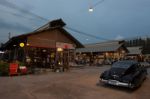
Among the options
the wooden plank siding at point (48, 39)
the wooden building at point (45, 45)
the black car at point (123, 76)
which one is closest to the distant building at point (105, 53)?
the wooden building at point (45, 45)

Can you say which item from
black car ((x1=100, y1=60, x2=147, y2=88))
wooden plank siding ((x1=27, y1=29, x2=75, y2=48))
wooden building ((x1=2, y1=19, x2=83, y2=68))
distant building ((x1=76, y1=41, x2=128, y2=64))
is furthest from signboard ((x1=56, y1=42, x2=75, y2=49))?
distant building ((x1=76, y1=41, x2=128, y2=64))

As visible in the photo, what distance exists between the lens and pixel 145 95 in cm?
923

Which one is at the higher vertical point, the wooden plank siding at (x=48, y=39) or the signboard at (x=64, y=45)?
the wooden plank siding at (x=48, y=39)

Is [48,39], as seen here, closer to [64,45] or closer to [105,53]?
[64,45]

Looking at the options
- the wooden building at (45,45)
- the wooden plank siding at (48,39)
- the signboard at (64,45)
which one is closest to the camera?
the wooden plank siding at (48,39)

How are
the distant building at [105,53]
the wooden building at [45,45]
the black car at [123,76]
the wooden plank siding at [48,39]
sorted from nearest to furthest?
the black car at [123,76], the wooden plank siding at [48,39], the wooden building at [45,45], the distant building at [105,53]

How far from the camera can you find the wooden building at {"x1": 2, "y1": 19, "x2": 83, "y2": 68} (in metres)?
19.2

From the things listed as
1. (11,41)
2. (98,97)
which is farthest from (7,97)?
(11,41)

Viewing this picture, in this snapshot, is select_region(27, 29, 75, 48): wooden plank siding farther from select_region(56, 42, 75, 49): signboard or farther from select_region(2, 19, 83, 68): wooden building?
select_region(56, 42, 75, 49): signboard

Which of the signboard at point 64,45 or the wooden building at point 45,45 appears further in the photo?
the signboard at point 64,45

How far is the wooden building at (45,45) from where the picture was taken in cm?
1923

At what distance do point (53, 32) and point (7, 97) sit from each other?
572 inches

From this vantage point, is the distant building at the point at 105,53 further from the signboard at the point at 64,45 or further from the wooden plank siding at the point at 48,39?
the wooden plank siding at the point at 48,39

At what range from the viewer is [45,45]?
20.3 meters
